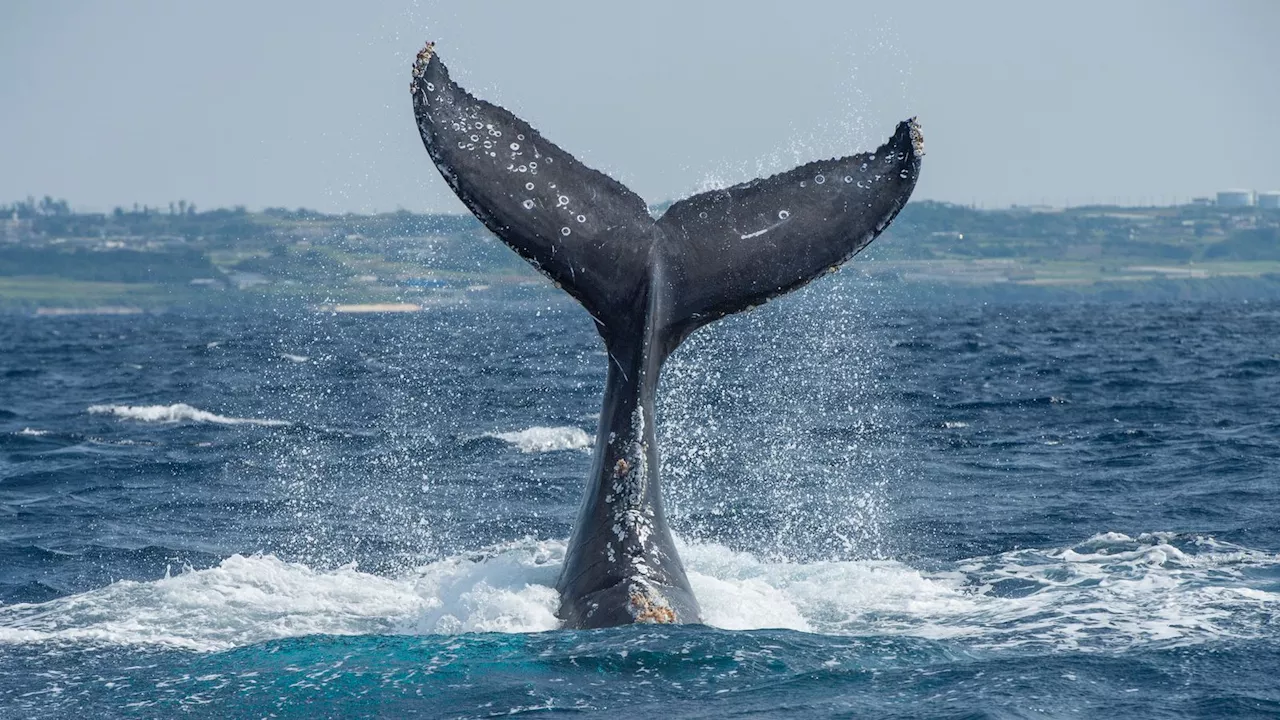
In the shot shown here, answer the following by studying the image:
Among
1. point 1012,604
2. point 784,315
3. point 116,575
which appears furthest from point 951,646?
point 784,315

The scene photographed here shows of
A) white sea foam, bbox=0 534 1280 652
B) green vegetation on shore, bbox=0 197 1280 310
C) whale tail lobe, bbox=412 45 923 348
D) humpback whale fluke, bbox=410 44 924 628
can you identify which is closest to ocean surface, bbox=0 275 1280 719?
white sea foam, bbox=0 534 1280 652

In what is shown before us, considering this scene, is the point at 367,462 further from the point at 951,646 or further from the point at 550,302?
the point at 550,302

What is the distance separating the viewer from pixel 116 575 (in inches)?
450

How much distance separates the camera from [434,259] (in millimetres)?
132625

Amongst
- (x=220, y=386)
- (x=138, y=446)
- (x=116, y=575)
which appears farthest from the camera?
(x=220, y=386)

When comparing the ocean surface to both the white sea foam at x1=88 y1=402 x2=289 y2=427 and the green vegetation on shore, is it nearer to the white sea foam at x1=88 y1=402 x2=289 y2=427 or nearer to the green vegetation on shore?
the white sea foam at x1=88 y1=402 x2=289 y2=427

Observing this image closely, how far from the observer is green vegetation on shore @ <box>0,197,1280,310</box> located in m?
135

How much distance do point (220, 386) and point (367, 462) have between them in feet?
46.2

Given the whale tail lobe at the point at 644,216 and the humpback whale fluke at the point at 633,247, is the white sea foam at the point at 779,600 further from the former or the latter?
the whale tail lobe at the point at 644,216

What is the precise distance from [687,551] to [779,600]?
1788mm

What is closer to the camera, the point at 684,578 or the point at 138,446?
the point at 684,578

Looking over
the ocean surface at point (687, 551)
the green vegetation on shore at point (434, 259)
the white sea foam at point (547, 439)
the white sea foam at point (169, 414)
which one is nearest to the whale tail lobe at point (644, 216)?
the ocean surface at point (687, 551)

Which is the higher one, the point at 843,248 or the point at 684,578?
the point at 843,248

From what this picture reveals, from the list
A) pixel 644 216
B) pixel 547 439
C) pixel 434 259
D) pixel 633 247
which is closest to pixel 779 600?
pixel 633 247
